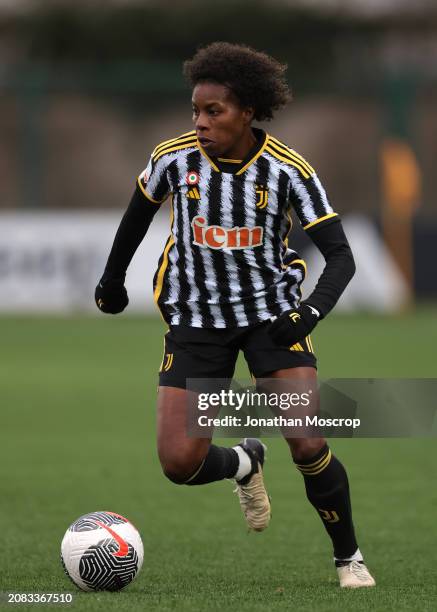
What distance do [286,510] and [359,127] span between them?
2647 centimetres

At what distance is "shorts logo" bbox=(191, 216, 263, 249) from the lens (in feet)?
18.1

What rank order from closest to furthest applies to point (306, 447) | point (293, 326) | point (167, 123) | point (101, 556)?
point (293, 326)
point (101, 556)
point (306, 447)
point (167, 123)

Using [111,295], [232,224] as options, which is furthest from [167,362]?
[232,224]

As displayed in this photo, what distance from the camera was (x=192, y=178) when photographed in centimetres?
555

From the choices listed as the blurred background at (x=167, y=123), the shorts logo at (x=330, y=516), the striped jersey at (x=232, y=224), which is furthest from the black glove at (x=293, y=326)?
the blurred background at (x=167, y=123)

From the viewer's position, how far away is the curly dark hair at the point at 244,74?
18.0ft

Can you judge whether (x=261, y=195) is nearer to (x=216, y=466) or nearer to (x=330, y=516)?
(x=216, y=466)

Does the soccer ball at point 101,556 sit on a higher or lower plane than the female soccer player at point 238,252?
lower

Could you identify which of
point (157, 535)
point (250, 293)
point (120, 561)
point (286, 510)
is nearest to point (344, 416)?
point (250, 293)

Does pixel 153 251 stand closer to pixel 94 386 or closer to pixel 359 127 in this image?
pixel 94 386

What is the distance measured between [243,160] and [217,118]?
20 cm

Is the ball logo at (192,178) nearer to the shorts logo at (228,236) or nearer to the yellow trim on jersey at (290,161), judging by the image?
the shorts logo at (228,236)

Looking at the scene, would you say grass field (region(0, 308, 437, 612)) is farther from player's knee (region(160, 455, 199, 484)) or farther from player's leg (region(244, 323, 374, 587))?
player's knee (region(160, 455, 199, 484))

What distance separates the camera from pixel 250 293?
560 centimetres
